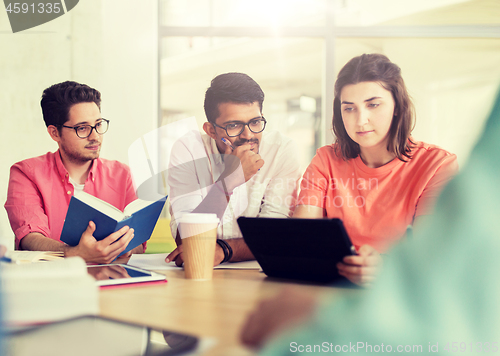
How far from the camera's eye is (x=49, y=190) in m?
1.65

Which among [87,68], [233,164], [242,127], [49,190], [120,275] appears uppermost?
[87,68]

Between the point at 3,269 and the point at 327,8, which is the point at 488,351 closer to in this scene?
the point at 3,269

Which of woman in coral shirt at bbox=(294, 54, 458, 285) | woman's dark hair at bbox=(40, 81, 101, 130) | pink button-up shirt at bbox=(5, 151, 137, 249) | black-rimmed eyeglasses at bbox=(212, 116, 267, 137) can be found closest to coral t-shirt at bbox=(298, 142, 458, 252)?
woman in coral shirt at bbox=(294, 54, 458, 285)

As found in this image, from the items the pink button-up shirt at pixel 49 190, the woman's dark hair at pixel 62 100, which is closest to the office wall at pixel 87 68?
the woman's dark hair at pixel 62 100

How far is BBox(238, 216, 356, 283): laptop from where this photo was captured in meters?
0.66

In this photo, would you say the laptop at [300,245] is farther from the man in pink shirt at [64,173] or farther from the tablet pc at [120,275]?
the man in pink shirt at [64,173]

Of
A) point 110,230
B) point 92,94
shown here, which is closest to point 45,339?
point 110,230

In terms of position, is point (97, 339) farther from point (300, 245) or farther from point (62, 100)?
point (62, 100)

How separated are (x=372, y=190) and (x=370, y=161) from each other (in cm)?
12

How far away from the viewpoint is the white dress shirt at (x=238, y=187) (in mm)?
1490

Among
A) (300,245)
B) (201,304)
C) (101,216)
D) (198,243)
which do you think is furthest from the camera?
(101,216)

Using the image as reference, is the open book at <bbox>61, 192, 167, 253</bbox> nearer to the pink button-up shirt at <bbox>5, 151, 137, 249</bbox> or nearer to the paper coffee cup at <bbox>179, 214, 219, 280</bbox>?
the paper coffee cup at <bbox>179, 214, 219, 280</bbox>

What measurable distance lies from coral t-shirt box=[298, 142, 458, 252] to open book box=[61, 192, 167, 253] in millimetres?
585

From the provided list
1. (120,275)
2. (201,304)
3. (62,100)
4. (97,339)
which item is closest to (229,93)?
(62,100)
